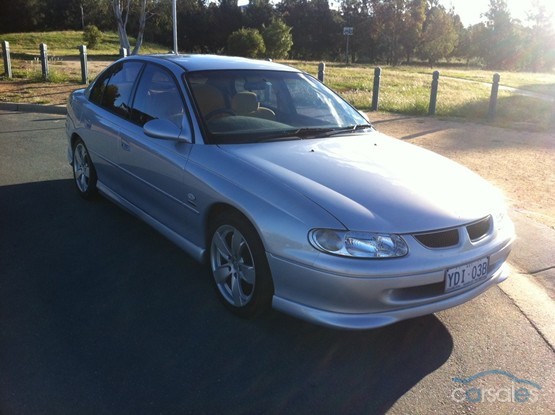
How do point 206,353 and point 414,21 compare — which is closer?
point 206,353

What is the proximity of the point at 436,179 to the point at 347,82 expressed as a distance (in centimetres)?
1822

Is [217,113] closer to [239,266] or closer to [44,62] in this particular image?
[239,266]

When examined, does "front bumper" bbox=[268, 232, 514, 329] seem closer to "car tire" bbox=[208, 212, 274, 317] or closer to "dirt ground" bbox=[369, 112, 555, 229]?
"car tire" bbox=[208, 212, 274, 317]

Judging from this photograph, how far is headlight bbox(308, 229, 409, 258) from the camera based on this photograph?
9.53 feet

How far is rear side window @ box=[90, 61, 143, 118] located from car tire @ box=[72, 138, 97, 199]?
1.85 ft

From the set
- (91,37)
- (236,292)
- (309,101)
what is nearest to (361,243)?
(236,292)

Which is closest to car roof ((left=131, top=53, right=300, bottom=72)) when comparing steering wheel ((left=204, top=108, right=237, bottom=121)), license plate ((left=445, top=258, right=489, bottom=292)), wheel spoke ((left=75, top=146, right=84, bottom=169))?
steering wheel ((left=204, top=108, right=237, bottom=121))

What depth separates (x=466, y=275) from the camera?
10.3ft

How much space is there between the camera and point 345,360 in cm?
314

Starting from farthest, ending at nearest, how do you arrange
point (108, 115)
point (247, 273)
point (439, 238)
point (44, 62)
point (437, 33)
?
point (437, 33)
point (44, 62)
point (108, 115)
point (247, 273)
point (439, 238)

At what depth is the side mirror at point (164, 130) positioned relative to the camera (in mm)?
3871

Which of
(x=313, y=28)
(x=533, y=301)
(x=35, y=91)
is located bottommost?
(x=533, y=301)

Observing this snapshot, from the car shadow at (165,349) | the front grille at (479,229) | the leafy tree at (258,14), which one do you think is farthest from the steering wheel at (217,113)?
the leafy tree at (258,14)

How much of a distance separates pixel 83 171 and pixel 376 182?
11.9 feet
